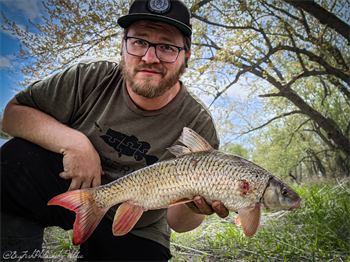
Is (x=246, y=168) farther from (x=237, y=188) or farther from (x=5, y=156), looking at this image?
(x=5, y=156)

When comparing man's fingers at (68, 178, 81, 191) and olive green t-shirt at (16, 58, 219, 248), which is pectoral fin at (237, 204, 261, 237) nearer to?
olive green t-shirt at (16, 58, 219, 248)

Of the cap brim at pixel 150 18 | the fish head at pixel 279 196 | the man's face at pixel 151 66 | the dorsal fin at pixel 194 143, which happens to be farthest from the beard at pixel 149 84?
the fish head at pixel 279 196

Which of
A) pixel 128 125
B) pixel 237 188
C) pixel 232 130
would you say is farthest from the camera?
pixel 232 130

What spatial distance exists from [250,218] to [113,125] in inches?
50.9

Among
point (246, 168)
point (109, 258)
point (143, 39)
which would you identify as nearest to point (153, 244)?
point (109, 258)

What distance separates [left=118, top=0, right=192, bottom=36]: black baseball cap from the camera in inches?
79.8

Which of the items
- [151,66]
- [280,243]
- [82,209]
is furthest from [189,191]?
[280,243]

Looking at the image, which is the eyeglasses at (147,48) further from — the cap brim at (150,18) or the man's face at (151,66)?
the cap brim at (150,18)

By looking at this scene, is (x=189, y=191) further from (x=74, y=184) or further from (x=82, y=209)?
(x=74, y=184)

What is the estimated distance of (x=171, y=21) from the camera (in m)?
2.03

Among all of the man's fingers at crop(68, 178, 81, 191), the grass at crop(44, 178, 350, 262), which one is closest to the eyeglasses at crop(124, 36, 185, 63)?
the man's fingers at crop(68, 178, 81, 191)

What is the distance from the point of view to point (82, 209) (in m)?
1.61

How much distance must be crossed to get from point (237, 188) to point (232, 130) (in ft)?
28.8

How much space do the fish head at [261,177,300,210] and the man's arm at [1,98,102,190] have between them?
1205mm
